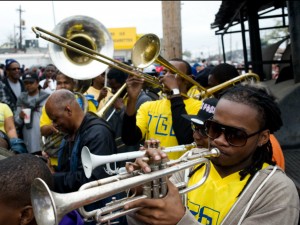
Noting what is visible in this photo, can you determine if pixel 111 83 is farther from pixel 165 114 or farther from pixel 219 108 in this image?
pixel 219 108

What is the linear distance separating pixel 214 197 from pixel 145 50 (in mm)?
2146

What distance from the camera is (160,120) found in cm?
321

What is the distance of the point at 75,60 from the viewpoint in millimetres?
3900

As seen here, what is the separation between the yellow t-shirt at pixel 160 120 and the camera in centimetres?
314

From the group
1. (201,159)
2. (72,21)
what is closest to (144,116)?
(72,21)

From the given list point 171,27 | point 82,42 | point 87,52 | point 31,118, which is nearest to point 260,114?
point 87,52

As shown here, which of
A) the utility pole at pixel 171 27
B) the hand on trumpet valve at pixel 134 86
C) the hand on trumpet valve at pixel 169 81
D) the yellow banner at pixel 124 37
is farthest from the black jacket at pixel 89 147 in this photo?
the yellow banner at pixel 124 37

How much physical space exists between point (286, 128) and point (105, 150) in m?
2.64

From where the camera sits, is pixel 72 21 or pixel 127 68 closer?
pixel 127 68

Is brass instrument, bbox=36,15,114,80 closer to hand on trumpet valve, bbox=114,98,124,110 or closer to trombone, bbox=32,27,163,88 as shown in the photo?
trombone, bbox=32,27,163,88

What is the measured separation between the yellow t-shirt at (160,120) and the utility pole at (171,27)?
395 centimetres

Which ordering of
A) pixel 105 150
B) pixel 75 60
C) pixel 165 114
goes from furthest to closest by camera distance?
1. pixel 75 60
2. pixel 165 114
3. pixel 105 150

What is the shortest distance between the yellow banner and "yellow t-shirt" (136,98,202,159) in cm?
2342

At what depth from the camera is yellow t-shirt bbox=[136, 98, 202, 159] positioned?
124 inches
